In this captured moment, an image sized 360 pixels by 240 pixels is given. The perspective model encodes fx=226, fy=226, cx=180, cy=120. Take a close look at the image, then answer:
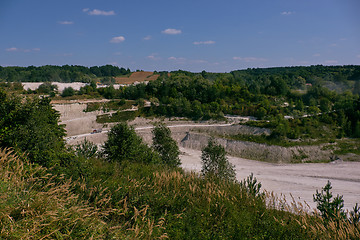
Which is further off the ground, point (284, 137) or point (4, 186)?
point (4, 186)

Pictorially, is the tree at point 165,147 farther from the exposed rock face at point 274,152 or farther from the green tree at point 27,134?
the exposed rock face at point 274,152

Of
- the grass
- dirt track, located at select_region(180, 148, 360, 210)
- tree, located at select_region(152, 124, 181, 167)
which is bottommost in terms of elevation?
dirt track, located at select_region(180, 148, 360, 210)

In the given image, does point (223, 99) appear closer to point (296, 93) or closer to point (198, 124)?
point (198, 124)

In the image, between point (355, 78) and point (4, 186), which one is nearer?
point (4, 186)

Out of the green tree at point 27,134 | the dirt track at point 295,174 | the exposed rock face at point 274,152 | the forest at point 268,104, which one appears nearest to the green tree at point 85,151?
the green tree at point 27,134

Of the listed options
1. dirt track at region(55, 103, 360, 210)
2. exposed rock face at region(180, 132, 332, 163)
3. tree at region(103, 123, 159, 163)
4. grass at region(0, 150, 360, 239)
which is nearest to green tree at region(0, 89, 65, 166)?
grass at region(0, 150, 360, 239)

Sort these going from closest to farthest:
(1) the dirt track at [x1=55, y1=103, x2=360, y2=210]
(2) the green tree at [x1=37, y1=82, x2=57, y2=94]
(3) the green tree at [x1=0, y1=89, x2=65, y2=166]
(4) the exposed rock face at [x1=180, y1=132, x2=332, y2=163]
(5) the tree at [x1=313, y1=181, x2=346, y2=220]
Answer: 1. (5) the tree at [x1=313, y1=181, x2=346, y2=220]
2. (3) the green tree at [x1=0, y1=89, x2=65, y2=166]
3. (1) the dirt track at [x1=55, y1=103, x2=360, y2=210]
4. (4) the exposed rock face at [x1=180, y1=132, x2=332, y2=163]
5. (2) the green tree at [x1=37, y1=82, x2=57, y2=94]

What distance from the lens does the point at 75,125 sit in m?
61.0

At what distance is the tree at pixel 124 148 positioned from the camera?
19234 mm

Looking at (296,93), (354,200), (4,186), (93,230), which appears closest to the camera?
(93,230)

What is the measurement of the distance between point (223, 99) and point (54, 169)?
66.6m

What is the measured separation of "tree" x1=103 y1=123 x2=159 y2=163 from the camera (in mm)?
19234

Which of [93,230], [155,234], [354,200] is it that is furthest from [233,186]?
[354,200]

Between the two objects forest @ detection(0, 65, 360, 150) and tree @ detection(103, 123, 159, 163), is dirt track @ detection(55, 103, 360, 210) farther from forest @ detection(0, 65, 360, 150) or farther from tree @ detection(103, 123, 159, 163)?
tree @ detection(103, 123, 159, 163)
